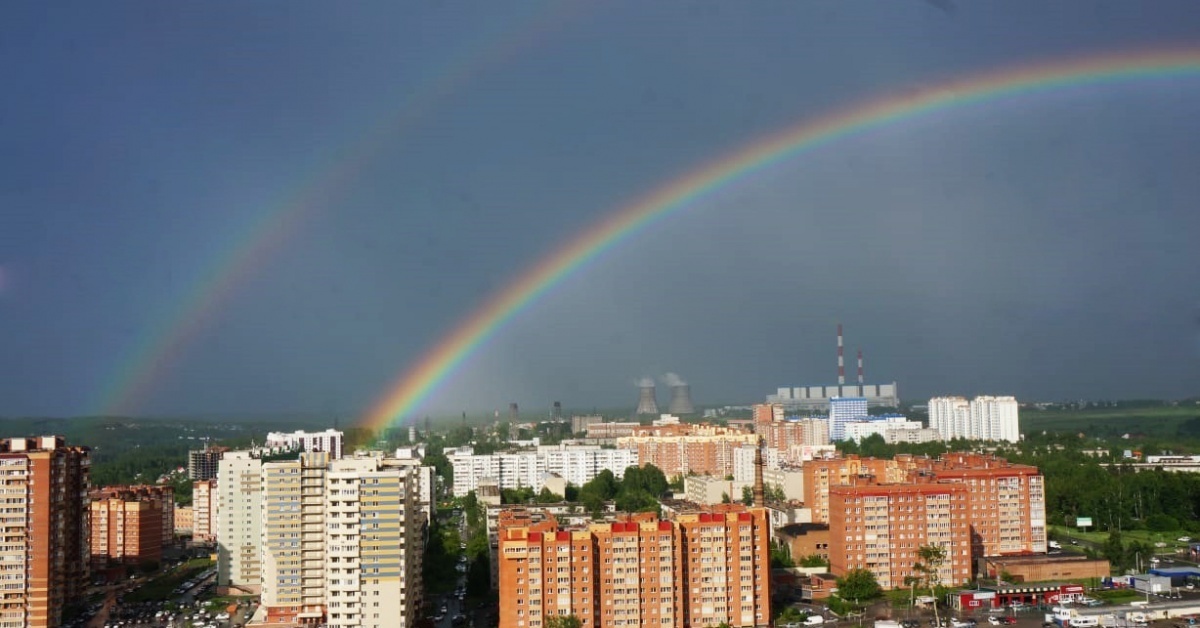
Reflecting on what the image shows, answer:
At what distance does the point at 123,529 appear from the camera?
22062 mm

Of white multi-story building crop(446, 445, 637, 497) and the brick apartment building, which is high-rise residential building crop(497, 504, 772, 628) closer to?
the brick apartment building

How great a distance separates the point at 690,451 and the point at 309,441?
486 inches

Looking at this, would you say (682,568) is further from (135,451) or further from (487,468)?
(135,451)

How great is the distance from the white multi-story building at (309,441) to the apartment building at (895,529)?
2071 centimetres

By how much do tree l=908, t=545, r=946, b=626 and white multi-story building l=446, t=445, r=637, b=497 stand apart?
18.4 m

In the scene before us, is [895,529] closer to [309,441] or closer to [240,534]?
[240,534]

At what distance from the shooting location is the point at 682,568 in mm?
14008

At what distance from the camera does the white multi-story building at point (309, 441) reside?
35.4 m

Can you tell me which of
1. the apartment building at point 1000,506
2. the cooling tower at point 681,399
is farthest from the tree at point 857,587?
the cooling tower at point 681,399

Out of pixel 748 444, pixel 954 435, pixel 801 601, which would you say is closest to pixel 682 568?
Answer: pixel 801 601

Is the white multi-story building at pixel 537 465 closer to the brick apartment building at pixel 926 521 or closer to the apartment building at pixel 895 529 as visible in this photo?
the brick apartment building at pixel 926 521

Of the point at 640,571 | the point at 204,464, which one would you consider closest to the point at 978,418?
the point at 204,464

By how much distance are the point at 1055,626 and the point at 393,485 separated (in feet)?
28.4

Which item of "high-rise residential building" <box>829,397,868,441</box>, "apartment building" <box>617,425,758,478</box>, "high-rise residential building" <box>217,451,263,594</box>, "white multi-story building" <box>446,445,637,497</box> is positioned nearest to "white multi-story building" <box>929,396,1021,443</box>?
"high-rise residential building" <box>829,397,868,441</box>
